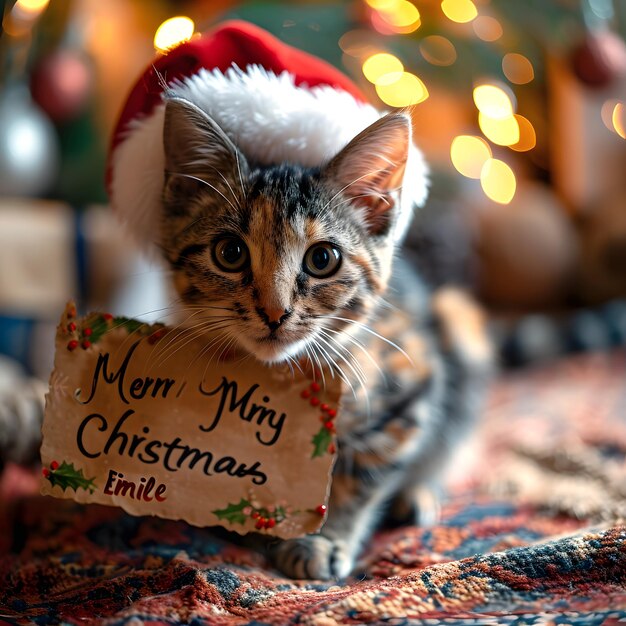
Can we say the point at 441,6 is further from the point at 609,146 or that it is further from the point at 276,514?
the point at 276,514

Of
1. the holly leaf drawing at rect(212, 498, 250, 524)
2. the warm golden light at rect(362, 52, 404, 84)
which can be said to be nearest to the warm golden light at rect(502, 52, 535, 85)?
the warm golden light at rect(362, 52, 404, 84)

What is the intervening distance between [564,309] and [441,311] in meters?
0.97

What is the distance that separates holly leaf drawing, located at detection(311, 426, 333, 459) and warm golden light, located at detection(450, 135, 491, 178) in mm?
1570

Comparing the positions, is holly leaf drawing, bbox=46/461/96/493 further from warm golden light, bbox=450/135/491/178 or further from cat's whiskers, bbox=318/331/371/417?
warm golden light, bbox=450/135/491/178

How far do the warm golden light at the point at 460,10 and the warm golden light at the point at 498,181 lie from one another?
22.8 inches

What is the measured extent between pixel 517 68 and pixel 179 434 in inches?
72.5

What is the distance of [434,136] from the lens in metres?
2.25

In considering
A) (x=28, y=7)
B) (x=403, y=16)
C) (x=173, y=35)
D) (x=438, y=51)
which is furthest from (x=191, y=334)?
(x=438, y=51)

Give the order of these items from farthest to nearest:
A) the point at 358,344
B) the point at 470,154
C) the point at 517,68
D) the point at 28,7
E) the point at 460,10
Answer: the point at 470,154 → the point at 517,68 → the point at 460,10 → the point at 28,7 → the point at 358,344

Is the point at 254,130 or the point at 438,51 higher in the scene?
the point at 438,51

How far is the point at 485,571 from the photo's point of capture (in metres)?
0.69

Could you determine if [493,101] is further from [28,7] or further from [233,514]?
[233,514]

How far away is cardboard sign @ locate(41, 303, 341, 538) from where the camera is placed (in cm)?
73

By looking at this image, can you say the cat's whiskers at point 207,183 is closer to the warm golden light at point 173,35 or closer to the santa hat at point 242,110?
the santa hat at point 242,110
